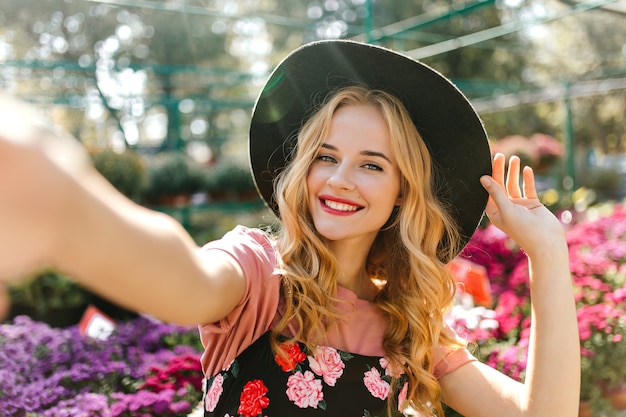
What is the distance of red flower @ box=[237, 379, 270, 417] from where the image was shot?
4.78 feet

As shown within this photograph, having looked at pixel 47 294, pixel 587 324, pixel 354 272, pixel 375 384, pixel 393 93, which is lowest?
pixel 47 294

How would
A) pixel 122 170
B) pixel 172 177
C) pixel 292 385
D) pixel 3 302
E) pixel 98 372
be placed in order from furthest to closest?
pixel 172 177
pixel 122 170
pixel 98 372
pixel 292 385
pixel 3 302

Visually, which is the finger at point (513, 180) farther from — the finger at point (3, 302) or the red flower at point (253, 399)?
the finger at point (3, 302)

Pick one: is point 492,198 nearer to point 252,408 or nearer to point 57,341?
point 252,408

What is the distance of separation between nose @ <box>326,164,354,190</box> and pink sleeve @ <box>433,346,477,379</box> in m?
0.53

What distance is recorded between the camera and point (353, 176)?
1636mm

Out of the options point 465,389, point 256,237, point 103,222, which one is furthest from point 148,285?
point 465,389

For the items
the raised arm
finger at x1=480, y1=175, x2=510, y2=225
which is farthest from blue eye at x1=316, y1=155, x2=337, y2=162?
the raised arm

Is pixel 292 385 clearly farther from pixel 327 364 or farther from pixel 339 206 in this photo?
pixel 339 206

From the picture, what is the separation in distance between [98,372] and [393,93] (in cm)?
184

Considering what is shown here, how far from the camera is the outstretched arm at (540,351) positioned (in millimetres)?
1552

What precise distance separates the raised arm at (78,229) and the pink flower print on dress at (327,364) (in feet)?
2.67

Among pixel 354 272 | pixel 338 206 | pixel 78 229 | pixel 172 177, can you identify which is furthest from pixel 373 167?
pixel 172 177

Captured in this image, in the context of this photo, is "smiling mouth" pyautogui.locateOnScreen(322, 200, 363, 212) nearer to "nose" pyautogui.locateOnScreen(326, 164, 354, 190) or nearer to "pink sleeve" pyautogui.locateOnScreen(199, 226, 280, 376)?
"nose" pyautogui.locateOnScreen(326, 164, 354, 190)
